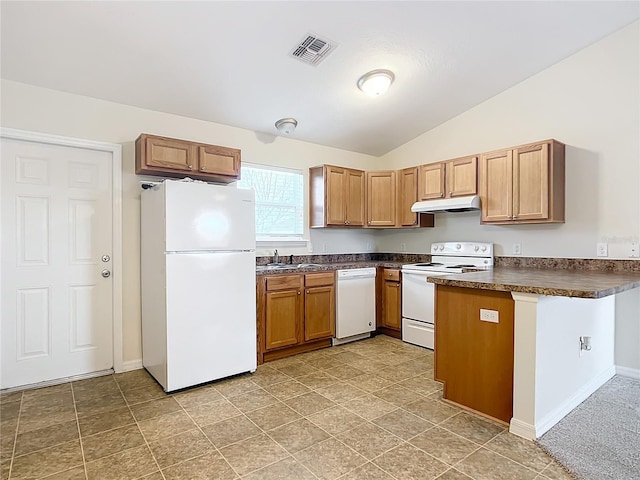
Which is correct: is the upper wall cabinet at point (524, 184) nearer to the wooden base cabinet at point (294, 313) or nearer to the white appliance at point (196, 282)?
the wooden base cabinet at point (294, 313)

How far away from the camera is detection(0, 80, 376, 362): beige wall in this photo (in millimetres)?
2910

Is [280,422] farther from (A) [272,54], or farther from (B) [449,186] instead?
(B) [449,186]

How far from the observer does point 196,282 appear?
296 cm

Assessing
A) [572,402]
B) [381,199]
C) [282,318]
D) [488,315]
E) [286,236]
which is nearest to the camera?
[488,315]

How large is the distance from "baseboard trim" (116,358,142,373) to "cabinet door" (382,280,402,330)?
8.85 ft

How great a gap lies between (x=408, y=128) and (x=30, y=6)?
3.72 metres

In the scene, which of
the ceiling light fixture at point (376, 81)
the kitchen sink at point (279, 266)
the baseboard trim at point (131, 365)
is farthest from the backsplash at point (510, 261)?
the ceiling light fixture at point (376, 81)

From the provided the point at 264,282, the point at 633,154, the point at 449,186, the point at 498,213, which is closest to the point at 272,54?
the point at 264,282

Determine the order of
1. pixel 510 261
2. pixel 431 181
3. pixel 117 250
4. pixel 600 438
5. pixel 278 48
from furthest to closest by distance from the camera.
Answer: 1. pixel 431 181
2. pixel 510 261
3. pixel 117 250
4. pixel 278 48
5. pixel 600 438

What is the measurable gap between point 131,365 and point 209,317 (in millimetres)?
1031

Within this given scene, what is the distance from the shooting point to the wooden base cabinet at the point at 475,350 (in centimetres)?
229

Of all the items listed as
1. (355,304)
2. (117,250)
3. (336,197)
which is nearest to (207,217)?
(117,250)

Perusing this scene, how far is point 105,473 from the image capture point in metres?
1.88

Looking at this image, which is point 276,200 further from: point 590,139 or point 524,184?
point 590,139
